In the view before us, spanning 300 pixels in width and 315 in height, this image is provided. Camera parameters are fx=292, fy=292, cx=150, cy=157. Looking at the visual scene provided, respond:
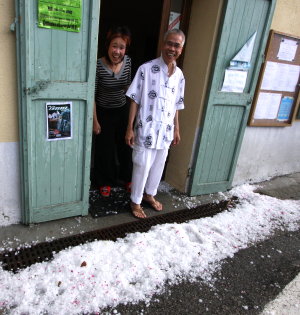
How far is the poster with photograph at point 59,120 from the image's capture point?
2.69 meters

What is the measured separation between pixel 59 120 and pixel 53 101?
19cm

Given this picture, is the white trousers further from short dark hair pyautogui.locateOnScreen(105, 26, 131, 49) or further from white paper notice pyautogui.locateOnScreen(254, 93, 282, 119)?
white paper notice pyautogui.locateOnScreen(254, 93, 282, 119)

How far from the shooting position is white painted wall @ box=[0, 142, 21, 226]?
2685mm

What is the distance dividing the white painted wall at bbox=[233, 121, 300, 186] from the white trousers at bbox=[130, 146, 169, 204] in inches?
63.7

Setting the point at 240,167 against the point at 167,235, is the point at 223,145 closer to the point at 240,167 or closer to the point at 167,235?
the point at 240,167

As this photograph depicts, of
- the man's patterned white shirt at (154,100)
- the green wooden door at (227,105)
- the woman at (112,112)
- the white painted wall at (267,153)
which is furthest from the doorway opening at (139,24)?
the white painted wall at (267,153)

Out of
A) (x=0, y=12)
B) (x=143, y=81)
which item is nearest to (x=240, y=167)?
(x=143, y=81)

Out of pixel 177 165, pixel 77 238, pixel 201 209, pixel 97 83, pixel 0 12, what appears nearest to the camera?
pixel 0 12

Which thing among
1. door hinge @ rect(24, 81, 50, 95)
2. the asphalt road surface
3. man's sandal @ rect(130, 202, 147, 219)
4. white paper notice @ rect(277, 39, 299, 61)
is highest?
white paper notice @ rect(277, 39, 299, 61)

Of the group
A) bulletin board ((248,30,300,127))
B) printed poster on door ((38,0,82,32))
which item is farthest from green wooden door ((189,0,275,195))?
printed poster on door ((38,0,82,32))

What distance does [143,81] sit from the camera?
9.82 feet

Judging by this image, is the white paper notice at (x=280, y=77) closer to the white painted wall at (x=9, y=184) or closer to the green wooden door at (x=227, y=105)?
the green wooden door at (x=227, y=105)

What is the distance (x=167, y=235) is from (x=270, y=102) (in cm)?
264

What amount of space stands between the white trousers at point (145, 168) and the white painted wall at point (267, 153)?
1.62m
